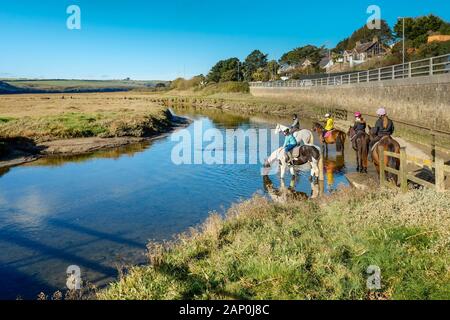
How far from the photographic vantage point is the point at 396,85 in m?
28.6

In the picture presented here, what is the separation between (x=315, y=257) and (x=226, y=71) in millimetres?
157017

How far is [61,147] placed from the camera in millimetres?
30203

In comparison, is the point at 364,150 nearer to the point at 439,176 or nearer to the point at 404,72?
the point at 439,176

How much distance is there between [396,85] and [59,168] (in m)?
22.7

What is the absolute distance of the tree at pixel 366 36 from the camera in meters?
127

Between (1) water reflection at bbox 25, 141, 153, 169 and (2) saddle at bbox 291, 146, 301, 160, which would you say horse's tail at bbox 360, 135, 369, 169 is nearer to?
(2) saddle at bbox 291, 146, 301, 160

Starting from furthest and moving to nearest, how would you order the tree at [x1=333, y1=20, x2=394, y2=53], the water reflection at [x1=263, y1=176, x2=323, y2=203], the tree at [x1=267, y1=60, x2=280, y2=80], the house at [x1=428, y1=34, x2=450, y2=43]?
1. the tree at [x1=267, y1=60, x2=280, y2=80]
2. the tree at [x1=333, y1=20, x2=394, y2=53]
3. the house at [x1=428, y1=34, x2=450, y2=43]
4. the water reflection at [x1=263, y1=176, x2=323, y2=203]

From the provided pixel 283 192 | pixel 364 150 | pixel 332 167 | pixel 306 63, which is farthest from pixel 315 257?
pixel 306 63

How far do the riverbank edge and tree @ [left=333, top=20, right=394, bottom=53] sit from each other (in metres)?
110

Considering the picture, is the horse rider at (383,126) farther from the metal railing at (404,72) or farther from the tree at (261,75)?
the tree at (261,75)

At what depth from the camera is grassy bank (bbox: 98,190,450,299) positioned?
21.0 ft

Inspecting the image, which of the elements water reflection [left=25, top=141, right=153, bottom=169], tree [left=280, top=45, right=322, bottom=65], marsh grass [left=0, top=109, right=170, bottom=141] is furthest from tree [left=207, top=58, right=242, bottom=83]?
water reflection [left=25, top=141, right=153, bottom=169]
